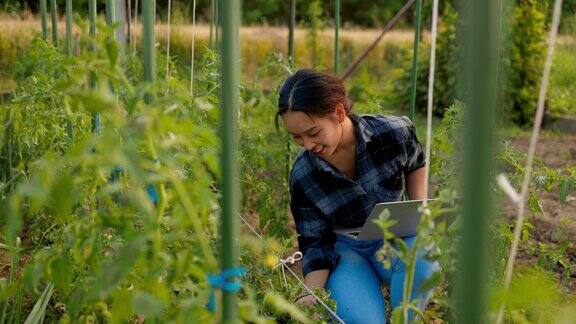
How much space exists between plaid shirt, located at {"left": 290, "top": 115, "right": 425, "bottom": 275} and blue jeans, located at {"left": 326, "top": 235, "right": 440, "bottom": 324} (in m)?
0.06

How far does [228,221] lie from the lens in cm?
115

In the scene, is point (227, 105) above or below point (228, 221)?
above

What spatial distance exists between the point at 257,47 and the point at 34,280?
26.3 ft

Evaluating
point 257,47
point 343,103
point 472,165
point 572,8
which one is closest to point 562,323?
A: point 472,165

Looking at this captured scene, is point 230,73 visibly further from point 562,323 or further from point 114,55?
point 562,323

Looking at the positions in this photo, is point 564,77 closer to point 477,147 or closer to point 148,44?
point 148,44

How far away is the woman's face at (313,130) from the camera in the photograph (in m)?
2.31

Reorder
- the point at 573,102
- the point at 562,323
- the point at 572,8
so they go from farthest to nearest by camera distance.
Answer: the point at 572,8
the point at 573,102
the point at 562,323

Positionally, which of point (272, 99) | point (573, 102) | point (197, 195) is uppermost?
point (197, 195)

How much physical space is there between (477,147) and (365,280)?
1.51 m

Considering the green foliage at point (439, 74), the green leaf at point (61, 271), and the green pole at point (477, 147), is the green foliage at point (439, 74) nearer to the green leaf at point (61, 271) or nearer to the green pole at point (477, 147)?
the green leaf at point (61, 271)

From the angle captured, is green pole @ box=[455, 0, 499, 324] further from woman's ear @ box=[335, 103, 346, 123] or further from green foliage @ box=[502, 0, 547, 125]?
green foliage @ box=[502, 0, 547, 125]

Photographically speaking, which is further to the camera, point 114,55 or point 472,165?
point 114,55

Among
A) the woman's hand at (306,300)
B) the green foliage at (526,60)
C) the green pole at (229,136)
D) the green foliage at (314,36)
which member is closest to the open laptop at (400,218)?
the woman's hand at (306,300)
